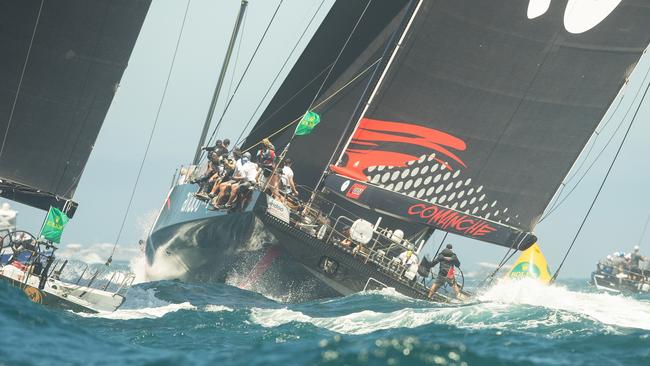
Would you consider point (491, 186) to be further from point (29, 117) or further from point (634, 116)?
point (29, 117)

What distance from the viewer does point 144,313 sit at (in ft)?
37.9

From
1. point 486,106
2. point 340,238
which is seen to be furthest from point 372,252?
point 486,106

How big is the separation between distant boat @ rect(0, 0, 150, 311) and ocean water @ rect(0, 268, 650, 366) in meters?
3.17

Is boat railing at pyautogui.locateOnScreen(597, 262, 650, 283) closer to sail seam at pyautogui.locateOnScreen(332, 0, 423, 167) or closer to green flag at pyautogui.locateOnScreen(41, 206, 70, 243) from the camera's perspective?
sail seam at pyautogui.locateOnScreen(332, 0, 423, 167)

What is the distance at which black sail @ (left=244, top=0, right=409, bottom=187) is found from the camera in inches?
663

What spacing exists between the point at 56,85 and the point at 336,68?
5309 millimetres

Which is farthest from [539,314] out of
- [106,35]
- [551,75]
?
[106,35]

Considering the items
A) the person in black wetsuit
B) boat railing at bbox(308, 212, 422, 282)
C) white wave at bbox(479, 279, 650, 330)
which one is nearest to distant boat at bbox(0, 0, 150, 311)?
boat railing at bbox(308, 212, 422, 282)

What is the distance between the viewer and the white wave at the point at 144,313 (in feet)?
36.2

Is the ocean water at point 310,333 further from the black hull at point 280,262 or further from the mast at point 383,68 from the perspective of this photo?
the mast at point 383,68

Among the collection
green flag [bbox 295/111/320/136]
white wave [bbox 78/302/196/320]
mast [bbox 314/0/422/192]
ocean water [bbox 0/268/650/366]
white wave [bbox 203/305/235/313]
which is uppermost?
mast [bbox 314/0/422/192]

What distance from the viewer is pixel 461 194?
16453 millimetres

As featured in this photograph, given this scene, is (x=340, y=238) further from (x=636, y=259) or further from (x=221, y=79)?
(x=636, y=259)

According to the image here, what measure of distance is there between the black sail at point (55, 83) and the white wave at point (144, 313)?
436 centimetres
